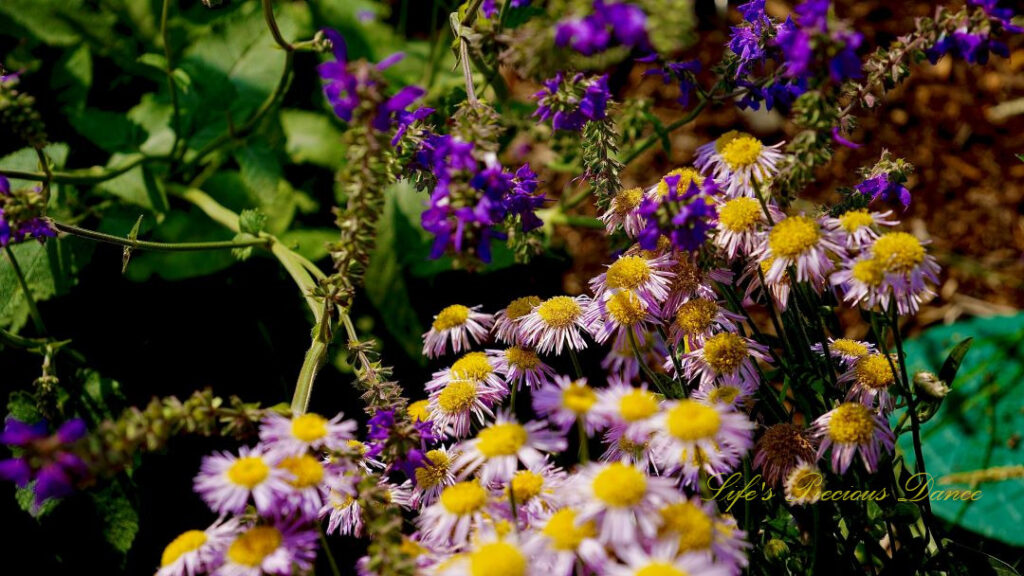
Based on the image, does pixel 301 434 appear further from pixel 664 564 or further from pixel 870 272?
pixel 870 272

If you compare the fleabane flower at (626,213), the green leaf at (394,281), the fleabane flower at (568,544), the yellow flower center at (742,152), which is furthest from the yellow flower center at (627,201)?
the green leaf at (394,281)

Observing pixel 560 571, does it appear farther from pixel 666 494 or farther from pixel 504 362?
pixel 504 362

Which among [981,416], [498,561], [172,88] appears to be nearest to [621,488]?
[498,561]

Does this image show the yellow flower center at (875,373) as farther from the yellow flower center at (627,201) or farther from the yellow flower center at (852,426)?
the yellow flower center at (627,201)

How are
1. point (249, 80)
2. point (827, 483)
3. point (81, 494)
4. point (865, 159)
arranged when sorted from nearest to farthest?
point (827, 483) → point (81, 494) → point (249, 80) → point (865, 159)

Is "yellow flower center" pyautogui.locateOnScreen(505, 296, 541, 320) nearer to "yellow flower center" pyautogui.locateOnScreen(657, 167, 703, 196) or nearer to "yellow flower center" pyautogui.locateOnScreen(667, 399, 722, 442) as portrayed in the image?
"yellow flower center" pyautogui.locateOnScreen(657, 167, 703, 196)

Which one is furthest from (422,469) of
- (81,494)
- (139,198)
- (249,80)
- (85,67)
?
(85,67)
